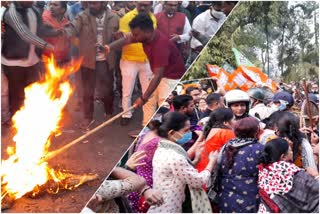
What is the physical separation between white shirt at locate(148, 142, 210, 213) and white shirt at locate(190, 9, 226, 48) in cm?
101

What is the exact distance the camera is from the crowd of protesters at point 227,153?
410 centimetres

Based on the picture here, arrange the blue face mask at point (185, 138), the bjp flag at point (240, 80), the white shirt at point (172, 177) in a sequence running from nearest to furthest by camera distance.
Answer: the white shirt at point (172, 177) → the blue face mask at point (185, 138) → the bjp flag at point (240, 80)

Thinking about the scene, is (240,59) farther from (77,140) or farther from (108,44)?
(77,140)

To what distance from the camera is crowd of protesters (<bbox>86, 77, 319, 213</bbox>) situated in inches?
161

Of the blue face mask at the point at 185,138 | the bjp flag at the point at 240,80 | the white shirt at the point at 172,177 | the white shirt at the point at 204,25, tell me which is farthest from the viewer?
the bjp flag at the point at 240,80

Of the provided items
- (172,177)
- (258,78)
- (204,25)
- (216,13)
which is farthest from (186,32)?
(172,177)

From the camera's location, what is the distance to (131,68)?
4.69m

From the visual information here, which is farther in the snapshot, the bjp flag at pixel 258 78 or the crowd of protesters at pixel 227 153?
the bjp flag at pixel 258 78

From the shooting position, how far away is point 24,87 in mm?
4715

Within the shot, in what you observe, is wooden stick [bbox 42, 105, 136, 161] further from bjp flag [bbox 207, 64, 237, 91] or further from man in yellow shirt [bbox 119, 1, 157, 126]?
bjp flag [bbox 207, 64, 237, 91]

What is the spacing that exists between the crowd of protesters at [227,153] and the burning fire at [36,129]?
2.47ft

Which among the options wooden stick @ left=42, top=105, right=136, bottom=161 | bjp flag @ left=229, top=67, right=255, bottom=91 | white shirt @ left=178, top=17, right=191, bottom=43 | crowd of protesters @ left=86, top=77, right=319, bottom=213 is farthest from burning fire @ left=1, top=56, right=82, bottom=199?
bjp flag @ left=229, top=67, right=255, bottom=91

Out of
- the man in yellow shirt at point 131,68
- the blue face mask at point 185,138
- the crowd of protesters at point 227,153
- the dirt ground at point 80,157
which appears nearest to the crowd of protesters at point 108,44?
the man in yellow shirt at point 131,68

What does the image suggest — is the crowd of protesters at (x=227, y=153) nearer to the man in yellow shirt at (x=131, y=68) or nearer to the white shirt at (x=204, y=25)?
the man in yellow shirt at (x=131, y=68)
